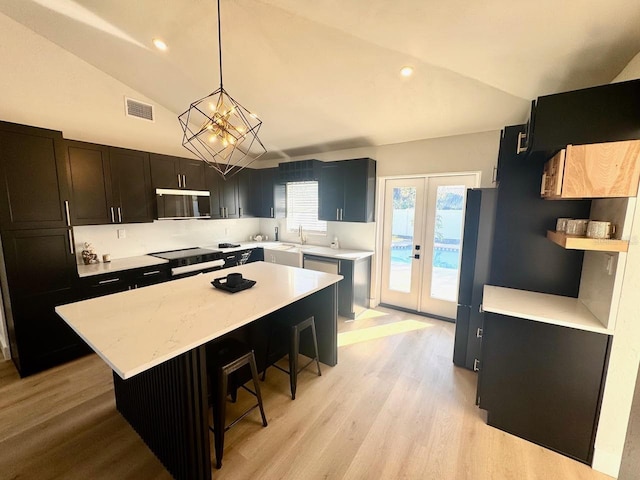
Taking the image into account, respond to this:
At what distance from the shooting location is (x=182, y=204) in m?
3.86

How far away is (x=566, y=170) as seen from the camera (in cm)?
154

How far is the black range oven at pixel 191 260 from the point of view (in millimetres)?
3562

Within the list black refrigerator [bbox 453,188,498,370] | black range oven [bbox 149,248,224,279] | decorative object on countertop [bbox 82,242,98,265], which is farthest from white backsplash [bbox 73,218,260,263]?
black refrigerator [bbox 453,188,498,370]

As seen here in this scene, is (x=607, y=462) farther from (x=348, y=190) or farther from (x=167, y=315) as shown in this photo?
(x=348, y=190)

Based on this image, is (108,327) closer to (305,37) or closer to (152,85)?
(305,37)

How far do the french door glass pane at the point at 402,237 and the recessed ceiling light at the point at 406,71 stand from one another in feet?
5.53

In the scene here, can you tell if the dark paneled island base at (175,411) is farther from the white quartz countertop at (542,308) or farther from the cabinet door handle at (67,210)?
the white quartz countertop at (542,308)

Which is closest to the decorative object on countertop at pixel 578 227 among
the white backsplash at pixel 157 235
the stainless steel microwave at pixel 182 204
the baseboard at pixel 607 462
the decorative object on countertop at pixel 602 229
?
the decorative object on countertop at pixel 602 229

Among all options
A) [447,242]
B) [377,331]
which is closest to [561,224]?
[447,242]

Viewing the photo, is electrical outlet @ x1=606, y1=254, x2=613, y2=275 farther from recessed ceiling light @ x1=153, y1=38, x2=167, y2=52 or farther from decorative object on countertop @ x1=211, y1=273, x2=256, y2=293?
recessed ceiling light @ x1=153, y1=38, x2=167, y2=52

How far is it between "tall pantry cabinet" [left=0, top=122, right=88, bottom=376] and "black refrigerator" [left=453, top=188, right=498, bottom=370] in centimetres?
395

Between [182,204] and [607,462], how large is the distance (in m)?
4.75

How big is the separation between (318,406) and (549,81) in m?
3.15

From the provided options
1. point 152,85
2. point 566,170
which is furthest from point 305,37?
point 152,85
